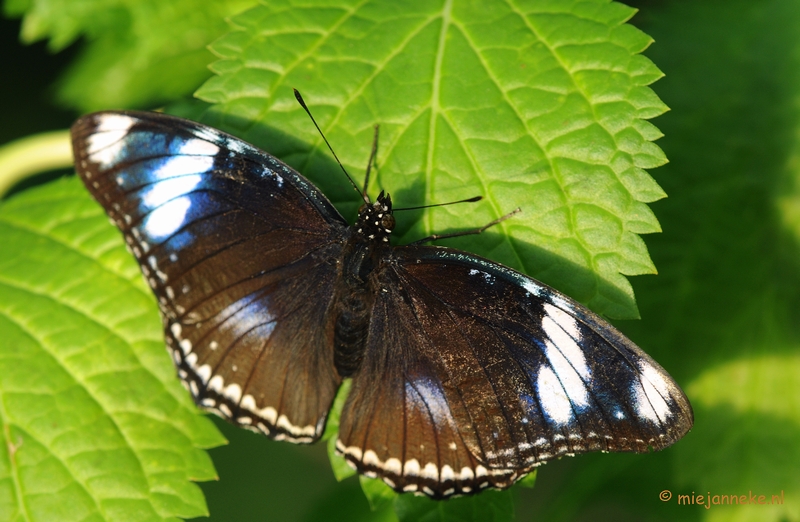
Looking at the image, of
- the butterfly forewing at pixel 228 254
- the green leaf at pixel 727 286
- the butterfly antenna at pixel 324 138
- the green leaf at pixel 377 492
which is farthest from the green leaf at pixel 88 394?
the green leaf at pixel 727 286

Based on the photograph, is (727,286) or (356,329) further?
(727,286)

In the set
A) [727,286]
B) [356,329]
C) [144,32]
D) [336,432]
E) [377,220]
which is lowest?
[336,432]

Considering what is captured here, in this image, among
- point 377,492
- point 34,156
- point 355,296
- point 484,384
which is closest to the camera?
point 484,384

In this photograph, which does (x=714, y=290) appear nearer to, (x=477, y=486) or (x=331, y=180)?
(x=477, y=486)

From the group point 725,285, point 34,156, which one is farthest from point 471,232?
point 34,156

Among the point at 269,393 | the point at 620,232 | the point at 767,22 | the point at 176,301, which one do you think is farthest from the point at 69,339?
the point at 767,22

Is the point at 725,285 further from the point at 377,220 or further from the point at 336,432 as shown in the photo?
the point at 336,432
